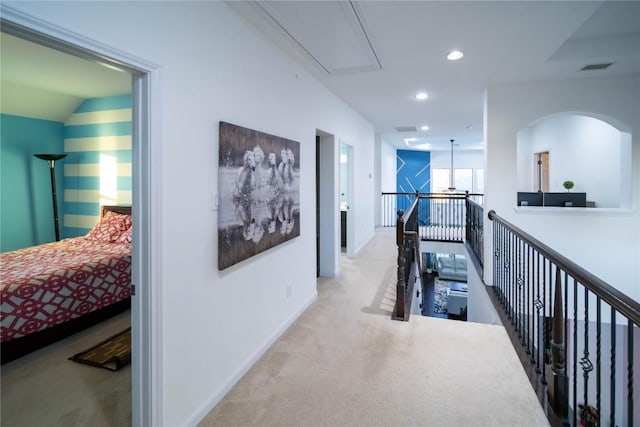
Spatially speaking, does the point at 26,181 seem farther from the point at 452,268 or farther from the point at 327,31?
the point at 452,268

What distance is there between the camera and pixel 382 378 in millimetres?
2467

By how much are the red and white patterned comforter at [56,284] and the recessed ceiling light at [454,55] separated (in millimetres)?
3879

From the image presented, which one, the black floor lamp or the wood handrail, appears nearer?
the wood handrail

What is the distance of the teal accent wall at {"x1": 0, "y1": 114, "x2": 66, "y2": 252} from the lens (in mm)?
4348

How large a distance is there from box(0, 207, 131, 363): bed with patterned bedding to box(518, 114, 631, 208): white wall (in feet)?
20.0

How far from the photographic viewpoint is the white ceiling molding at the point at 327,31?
2361 mm

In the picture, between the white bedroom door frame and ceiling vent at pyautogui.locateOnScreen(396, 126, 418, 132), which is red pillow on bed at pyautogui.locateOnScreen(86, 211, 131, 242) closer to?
the white bedroom door frame

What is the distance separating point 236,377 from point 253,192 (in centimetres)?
133

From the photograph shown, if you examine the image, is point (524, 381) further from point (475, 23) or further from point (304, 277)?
point (475, 23)

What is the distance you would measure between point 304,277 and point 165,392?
2.05 meters

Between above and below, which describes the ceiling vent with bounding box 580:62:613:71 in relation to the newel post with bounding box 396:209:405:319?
above

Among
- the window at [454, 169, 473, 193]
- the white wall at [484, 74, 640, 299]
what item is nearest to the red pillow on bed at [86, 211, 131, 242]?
the white wall at [484, 74, 640, 299]

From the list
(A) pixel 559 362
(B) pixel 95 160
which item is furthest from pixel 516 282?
(B) pixel 95 160

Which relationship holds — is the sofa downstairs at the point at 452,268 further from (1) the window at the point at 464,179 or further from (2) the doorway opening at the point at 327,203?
(2) the doorway opening at the point at 327,203
